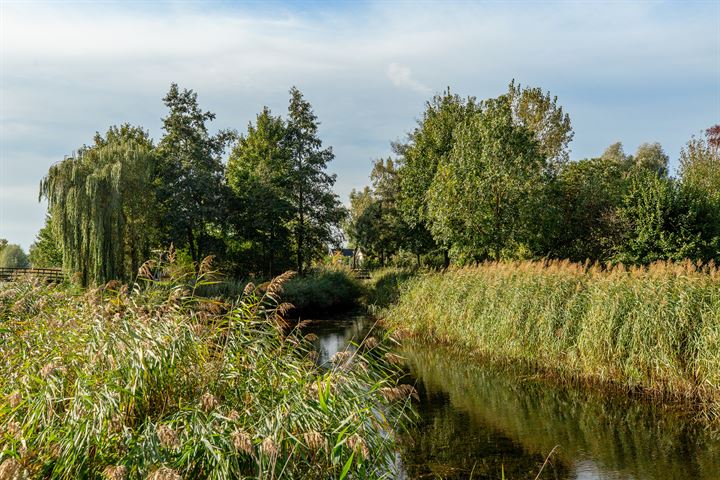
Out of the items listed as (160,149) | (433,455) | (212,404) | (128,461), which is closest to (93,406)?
(128,461)

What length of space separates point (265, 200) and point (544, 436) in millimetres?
25901

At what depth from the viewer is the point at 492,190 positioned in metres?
22.1

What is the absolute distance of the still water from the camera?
7.60 metres

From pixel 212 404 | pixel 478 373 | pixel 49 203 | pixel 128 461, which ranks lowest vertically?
pixel 478 373

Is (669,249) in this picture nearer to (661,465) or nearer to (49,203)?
(661,465)

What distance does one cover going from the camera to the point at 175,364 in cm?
575

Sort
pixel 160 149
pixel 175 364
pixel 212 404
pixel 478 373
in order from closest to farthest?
pixel 212 404
pixel 175 364
pixel 478 373
pixel 160 149

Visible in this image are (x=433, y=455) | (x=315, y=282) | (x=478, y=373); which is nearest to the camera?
(x=433, y=455)

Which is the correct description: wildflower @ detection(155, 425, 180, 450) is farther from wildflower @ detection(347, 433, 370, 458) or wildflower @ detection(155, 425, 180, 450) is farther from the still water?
the still water

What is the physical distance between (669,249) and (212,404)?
63.8 feet

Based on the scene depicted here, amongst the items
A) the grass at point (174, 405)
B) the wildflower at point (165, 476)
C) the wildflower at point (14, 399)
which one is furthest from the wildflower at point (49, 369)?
the wildflower at point (165, 476)

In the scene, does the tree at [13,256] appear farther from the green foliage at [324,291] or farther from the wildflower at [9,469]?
the wildflower at [9,469]

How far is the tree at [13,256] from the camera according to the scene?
50.6 metres

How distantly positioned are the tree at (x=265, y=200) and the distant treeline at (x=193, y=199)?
6 cm
